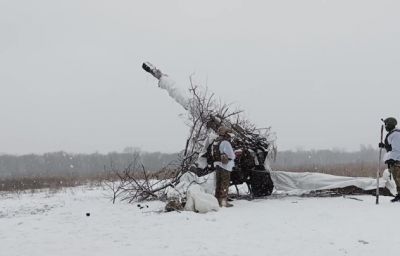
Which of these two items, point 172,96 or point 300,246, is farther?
point 172,96

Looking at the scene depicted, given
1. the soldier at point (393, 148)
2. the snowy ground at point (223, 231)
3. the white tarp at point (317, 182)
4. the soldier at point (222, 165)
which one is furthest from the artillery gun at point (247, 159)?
the soldier at point (393, 148)

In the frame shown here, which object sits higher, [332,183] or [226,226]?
[332,183]

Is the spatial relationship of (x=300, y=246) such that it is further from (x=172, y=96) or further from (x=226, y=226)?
(x=172, y=96)

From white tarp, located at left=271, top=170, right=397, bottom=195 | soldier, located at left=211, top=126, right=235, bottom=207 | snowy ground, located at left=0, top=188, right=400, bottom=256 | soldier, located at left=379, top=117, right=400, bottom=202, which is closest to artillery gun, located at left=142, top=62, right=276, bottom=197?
white tarp, located at left=271, top=170, right=397, bottom=195

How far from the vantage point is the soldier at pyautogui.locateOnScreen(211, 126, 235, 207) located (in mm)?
11242

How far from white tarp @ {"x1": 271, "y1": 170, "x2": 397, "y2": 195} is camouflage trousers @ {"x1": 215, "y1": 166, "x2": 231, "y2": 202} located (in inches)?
90.3

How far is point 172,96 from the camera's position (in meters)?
14.1

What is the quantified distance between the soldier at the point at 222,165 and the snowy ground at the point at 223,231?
18.0 inches

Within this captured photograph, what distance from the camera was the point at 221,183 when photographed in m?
11.3

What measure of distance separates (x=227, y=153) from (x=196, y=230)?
3.32 meters

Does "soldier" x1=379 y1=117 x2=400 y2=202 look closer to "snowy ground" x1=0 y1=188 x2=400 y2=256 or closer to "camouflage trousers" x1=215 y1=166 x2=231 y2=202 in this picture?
"snowy ground" x1=0 y1=188 x2=400 y2=256

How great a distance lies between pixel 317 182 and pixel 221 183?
2920 millimetres

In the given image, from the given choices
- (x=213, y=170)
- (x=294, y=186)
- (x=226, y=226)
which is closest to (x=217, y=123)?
(x=213, y=170)

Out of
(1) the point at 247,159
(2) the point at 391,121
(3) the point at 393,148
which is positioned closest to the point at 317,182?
(1) the point at 247,159
